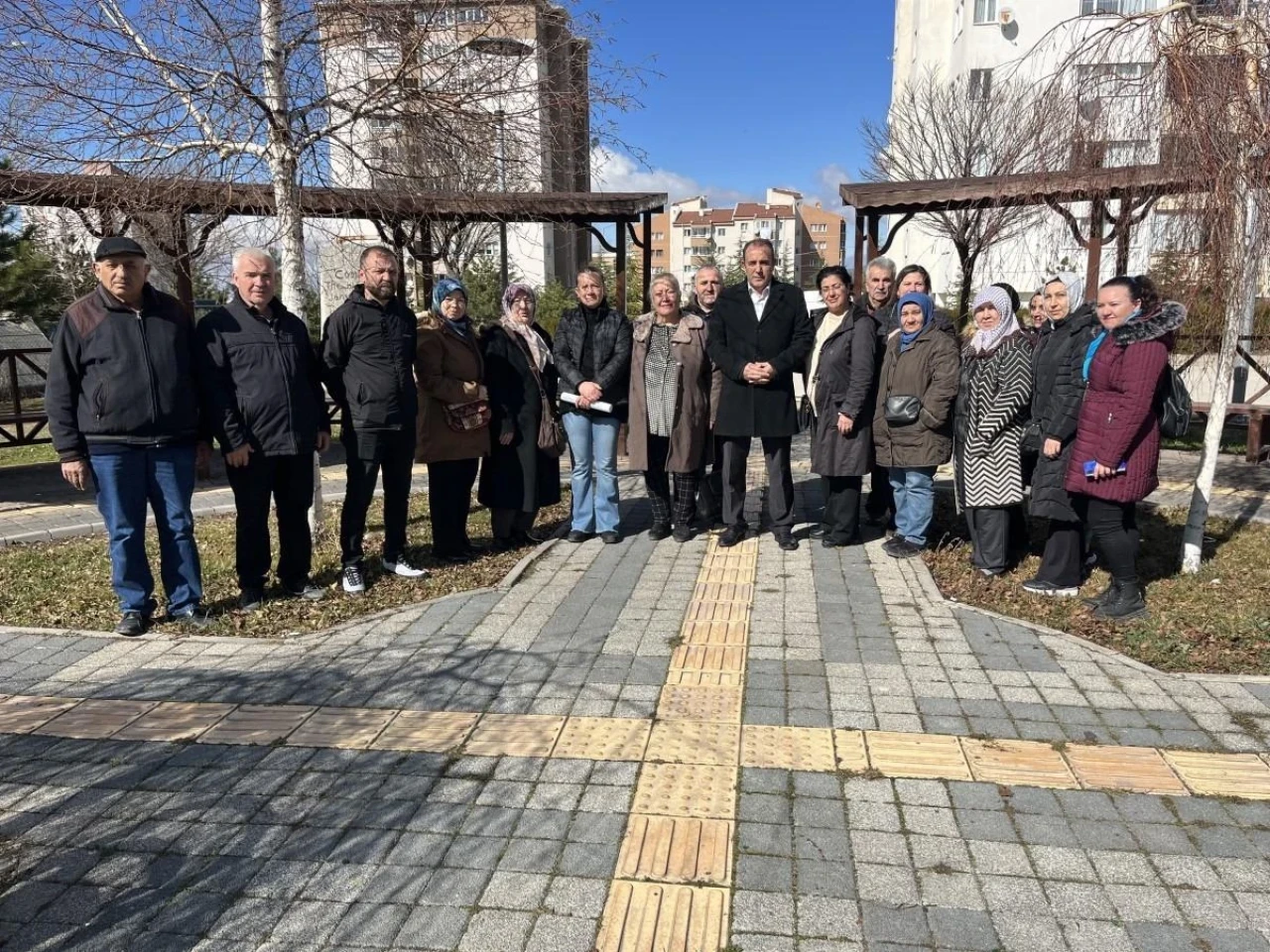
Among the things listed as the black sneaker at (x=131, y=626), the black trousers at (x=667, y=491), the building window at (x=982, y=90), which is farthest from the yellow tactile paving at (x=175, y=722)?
the building window at (x=982, y=90)

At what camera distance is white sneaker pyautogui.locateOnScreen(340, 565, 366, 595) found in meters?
5.38

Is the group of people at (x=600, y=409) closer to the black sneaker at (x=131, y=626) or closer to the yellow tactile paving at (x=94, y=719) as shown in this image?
the black sneaker at (x=131, y=626)

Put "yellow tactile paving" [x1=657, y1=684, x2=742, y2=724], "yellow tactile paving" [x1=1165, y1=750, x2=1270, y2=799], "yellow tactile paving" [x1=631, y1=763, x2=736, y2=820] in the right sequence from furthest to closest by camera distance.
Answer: "yellow tactile paving" [x1=657, y1=684, x2=742, y2=724], "yellow tactile paving" [x1=1165, y1=750, x2=1270, y2=799], "yellow tactile paving" [x1=631, y1=763, x2=736, y2=820]

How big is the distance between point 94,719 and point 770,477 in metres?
4.35

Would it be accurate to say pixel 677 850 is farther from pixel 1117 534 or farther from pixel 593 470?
pixel 593 470

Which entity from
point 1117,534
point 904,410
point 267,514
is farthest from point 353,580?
point 1117,534

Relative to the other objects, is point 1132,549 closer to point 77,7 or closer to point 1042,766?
point 1042,766

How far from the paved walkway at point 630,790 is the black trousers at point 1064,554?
0.73m

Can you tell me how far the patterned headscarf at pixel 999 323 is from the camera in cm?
544

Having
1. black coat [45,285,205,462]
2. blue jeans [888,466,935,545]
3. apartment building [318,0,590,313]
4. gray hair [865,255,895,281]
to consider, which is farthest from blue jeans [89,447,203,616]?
gray hair [865,255,895,281]

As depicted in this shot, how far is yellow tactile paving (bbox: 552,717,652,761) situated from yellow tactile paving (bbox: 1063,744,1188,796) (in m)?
1.67

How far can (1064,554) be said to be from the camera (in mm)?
5211

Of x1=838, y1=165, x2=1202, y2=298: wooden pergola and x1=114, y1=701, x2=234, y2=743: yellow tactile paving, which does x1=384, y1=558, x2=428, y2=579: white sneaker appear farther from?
x1=838, y1=165, x2=1202, y2=298: wooden pergola

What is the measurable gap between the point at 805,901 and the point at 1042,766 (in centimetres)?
128
